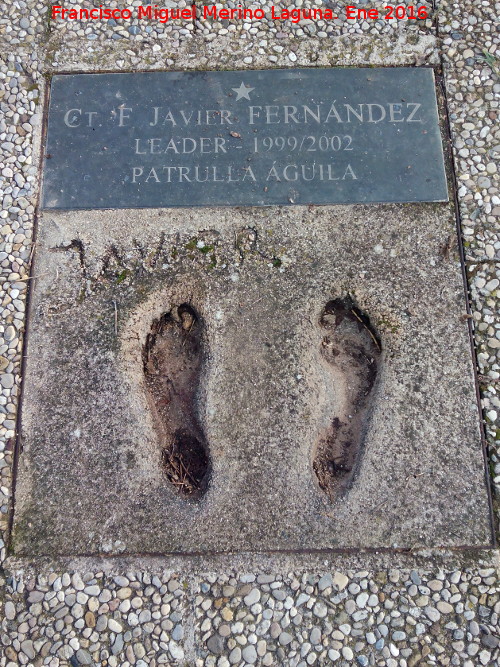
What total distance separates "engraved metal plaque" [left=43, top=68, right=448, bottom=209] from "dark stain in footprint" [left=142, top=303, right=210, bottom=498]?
2.21 ft

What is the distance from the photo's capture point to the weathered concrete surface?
2.41 meters

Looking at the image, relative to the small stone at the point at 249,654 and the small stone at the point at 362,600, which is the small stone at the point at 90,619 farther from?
the small stone at the point at 362,600

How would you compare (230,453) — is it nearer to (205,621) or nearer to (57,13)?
(205,621)

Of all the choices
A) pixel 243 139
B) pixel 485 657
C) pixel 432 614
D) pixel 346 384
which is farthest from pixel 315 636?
pixel 243 139

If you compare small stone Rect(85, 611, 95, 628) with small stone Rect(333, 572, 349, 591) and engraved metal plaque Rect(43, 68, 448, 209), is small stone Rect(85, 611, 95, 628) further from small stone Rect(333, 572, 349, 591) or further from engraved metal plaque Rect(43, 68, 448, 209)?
engraved metal plaque Rect(43, 68, 448, 209)

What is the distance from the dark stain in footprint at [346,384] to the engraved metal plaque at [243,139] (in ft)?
2.10

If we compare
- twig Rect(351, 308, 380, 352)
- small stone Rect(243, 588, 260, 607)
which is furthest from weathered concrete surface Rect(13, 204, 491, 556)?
small stone Rect(243, 588, 260, 607)

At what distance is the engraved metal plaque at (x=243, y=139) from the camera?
2.74 meters

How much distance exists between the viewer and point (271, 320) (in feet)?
8.52

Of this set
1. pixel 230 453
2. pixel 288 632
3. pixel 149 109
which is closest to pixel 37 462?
pixel 230 453

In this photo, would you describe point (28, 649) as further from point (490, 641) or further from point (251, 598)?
point (490, 641)

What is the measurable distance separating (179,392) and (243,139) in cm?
141

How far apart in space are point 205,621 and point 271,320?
142 cm

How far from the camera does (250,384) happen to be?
2527 mm
